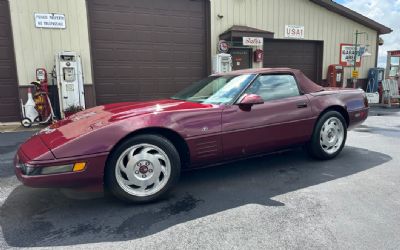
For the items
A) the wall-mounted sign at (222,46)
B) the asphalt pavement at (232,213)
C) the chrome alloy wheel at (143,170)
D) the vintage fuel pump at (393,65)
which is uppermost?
the wall-mounted sign at (222,46)

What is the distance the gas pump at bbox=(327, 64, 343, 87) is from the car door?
29.4 feet

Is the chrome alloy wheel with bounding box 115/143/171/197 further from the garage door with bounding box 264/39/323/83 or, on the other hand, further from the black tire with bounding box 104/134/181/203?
the garage door with bounding box 264/39/323/83

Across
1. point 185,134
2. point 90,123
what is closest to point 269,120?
point 185,134

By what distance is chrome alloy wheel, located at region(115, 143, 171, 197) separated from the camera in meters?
2.75

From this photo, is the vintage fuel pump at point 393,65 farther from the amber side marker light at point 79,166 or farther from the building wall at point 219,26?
the amber side marker light at point 79,166

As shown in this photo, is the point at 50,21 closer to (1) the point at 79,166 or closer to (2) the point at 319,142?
(1) the point at 79,166

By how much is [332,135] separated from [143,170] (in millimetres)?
2767

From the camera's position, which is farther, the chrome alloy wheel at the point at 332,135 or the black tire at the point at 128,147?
the chrome alloy wheel at the point at 332,135

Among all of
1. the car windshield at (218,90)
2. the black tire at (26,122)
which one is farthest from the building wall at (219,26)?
the car windshield at (218,90)

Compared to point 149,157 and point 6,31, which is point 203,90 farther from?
point 6,31

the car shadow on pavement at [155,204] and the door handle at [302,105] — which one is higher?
the door handle at [302,105]

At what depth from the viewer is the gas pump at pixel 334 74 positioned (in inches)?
464

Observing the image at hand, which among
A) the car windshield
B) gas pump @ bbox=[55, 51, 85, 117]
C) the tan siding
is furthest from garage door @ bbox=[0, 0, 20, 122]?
the car windshield

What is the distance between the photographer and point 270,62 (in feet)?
36.2
